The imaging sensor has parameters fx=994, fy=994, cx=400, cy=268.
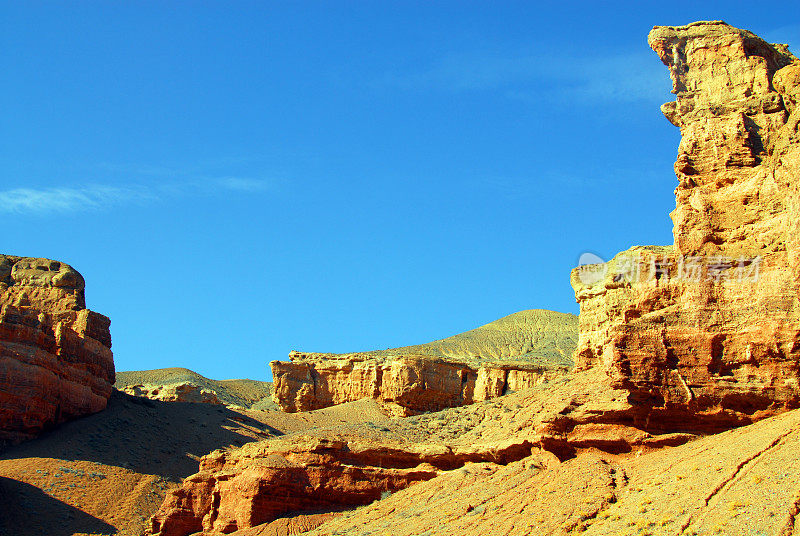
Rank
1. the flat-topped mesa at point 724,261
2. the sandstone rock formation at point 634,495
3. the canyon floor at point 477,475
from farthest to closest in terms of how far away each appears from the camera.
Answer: the flat-topped mesa at point 724,261, the canyon floor at point 477,475, the sandstone rock formation at point 634,495

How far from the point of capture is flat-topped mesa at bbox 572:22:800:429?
25.8 metres

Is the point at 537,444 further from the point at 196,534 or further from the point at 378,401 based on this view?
the point at 378,401

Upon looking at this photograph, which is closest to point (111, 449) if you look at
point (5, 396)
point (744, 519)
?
point (5, 396)

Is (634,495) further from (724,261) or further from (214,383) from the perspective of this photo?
(214,383)

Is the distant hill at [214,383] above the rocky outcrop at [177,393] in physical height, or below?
above

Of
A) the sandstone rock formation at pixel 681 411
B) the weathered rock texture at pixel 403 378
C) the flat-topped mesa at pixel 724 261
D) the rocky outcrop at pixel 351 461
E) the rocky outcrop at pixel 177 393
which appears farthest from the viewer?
the rocky outcrop at pixel 177 393

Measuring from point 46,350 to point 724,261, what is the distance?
133 ft

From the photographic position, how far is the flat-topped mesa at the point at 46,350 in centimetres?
5303

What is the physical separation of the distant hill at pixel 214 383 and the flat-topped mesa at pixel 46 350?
108 ft

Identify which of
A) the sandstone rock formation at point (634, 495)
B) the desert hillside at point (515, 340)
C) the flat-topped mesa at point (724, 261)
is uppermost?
the desert hillside at point (515, 340)

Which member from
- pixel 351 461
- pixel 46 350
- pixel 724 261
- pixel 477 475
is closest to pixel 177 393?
pixel 46 350

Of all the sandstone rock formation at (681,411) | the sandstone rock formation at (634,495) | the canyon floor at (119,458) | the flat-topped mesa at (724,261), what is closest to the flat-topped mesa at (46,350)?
the canyon floor at (119,458)

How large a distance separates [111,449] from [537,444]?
30.7 m

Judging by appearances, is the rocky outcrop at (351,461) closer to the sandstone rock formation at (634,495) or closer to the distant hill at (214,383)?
the sandstone rock formation at (634,495)
